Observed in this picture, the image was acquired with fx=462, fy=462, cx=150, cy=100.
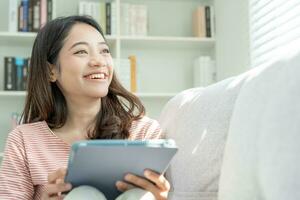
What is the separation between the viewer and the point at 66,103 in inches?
67.5

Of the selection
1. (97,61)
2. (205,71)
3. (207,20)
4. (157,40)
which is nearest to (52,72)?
(97,61)

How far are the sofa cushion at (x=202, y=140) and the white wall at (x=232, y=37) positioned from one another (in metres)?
1.36

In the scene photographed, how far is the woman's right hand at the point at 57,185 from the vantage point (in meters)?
1.23

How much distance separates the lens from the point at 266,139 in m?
1.00

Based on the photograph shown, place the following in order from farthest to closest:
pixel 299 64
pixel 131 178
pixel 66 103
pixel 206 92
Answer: pixel 66 103, pixel 206 92, pixel 131 178, pixel 299 64

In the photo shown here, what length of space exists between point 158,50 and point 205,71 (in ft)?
1.25

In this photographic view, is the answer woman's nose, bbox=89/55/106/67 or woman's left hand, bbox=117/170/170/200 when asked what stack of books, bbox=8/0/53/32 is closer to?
woman's nose, bbox=89/55/106/67

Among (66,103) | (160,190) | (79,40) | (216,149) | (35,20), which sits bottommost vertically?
(160,190)

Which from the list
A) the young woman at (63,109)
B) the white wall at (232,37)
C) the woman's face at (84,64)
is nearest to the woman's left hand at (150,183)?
the young woman at (63,109)

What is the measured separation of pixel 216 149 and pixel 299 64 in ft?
1.21

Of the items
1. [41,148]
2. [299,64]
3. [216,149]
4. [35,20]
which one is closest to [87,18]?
[41,148]

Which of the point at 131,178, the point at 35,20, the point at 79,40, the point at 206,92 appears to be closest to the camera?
the point at 131,178

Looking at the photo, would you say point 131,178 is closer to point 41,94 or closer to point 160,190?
point 160,190

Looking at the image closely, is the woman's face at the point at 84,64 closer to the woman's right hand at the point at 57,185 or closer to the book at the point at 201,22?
the woman's right hand at the point at 57,185
